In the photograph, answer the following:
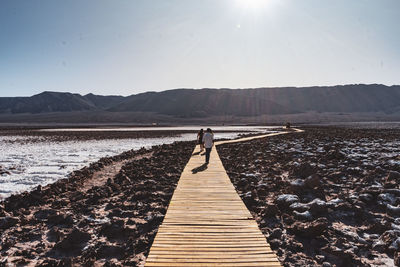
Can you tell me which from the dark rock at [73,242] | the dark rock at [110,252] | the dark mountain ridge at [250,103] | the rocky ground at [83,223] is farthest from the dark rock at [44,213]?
the dark mountain ridge at [250,103]

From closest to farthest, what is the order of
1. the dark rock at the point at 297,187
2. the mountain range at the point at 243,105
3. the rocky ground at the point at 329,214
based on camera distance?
the rocky ground at the point at 329,214
the dark rock at the point at 297,187
the mountain range at the point at 243,105

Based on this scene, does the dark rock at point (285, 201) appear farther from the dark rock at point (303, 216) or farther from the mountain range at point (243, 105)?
the mountain range at point (243, 105)

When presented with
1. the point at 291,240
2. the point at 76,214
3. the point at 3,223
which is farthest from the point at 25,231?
the point at 291,240

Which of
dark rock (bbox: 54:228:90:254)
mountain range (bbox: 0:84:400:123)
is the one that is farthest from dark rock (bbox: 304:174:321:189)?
mountain range (bbox: 0:84:400:123)

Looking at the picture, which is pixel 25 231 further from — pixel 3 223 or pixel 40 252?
pixel 40 252

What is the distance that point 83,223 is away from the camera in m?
6.53

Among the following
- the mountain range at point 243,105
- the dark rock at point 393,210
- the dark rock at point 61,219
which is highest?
the mountain range at point 243,105

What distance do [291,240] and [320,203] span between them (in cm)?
189

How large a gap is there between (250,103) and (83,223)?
145 meters

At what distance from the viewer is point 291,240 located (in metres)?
5.41

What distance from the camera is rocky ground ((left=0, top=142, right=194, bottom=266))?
5.08 m

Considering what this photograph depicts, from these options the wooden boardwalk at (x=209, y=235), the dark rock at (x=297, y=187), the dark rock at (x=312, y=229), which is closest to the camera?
the wooden boardwalk at (x=209, y=235)

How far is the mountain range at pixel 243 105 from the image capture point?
137625 millimetres

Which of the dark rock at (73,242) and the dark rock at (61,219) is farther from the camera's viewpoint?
the dark rock at (61,219)
